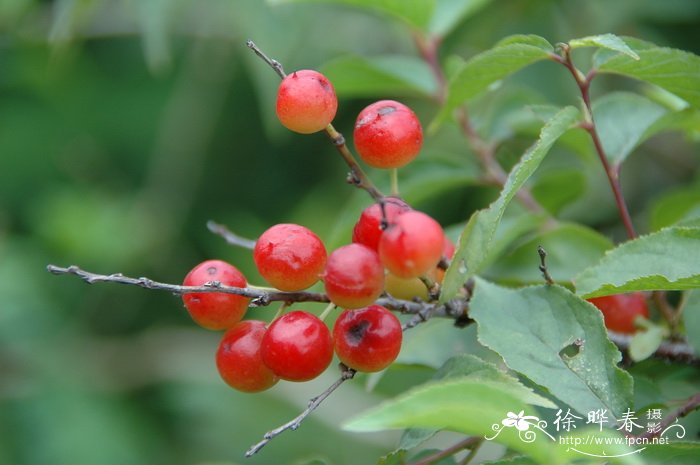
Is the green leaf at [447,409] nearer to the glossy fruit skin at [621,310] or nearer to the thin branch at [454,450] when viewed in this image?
the thin branch at [454,450]

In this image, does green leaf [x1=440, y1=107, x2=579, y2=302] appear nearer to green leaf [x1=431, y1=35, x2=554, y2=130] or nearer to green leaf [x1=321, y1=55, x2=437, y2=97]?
green leaf [x1=431, y1=35, x2=554, y2=130]

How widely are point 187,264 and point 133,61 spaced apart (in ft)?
2.98

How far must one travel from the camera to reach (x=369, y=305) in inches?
37.6

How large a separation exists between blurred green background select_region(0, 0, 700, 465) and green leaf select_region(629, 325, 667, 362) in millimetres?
1243

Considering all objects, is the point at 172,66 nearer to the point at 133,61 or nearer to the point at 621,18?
the point at 133,61

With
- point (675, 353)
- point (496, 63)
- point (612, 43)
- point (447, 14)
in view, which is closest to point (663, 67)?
point (612, 43)

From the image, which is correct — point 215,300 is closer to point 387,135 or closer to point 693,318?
point 387,135

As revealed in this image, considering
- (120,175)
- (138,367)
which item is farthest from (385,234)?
(120,175)

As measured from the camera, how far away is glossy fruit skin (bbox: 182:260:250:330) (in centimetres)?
100

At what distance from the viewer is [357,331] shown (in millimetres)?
976

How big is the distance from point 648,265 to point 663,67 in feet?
0.91

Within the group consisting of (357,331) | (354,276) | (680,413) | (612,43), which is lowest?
(680,413)

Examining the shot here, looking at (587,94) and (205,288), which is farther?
(587,94)

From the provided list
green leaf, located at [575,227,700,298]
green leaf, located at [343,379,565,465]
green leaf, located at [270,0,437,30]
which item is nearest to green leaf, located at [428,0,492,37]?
green leaf, located at [270,0,437,30]
